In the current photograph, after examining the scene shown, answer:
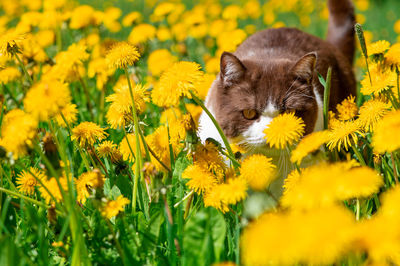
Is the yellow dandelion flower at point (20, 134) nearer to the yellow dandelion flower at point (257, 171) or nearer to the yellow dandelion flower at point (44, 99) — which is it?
the yellow dandelion flower at point (44, 99)

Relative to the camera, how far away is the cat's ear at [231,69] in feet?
6.09

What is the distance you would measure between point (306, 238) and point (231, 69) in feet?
4.62

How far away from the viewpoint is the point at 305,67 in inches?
70.7

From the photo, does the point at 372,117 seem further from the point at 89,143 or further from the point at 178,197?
the point at 89,143

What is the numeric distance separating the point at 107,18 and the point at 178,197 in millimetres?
2839

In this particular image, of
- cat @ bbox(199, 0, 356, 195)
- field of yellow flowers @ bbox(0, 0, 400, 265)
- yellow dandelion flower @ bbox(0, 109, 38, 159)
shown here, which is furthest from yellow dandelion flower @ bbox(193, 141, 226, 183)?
yellow dandelion flower @ bbox(0, 109, 38, 159)

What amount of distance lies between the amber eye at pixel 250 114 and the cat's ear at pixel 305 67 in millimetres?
244

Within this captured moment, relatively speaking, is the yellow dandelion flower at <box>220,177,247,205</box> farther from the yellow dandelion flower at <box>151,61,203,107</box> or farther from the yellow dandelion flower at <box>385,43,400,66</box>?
the yellow dandelion flower at <box>385,43,400,66</box>

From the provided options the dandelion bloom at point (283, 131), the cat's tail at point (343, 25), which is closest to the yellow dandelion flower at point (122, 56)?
the dandelion bloom at point (283, 131)

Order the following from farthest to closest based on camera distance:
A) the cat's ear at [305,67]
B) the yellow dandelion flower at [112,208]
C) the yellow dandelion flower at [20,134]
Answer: the cat's ear at [305,67] → the yellow dandelion flower at [112,208] → the yellow dandelion flower at [20,134]

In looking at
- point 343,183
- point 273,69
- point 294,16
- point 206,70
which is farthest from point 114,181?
point 294,16

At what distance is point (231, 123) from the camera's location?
1.88m

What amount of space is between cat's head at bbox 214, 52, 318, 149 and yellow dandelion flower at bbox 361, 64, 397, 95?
10.7 inches

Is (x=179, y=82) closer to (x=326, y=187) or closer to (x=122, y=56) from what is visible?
(x=122, y=56)
